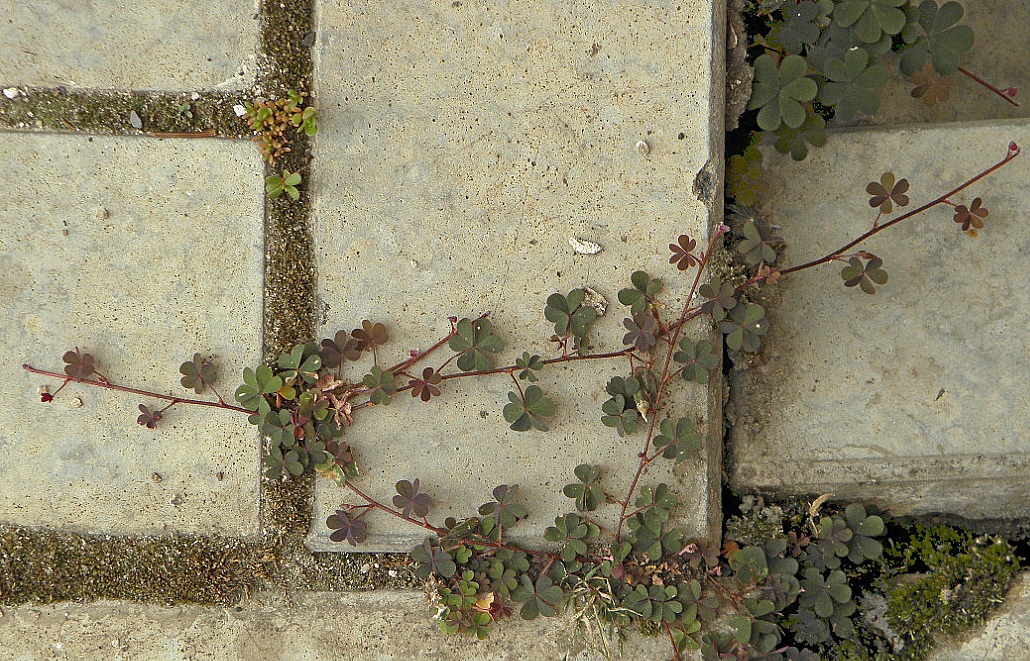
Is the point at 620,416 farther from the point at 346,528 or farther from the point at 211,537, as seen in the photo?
the point at 211,537

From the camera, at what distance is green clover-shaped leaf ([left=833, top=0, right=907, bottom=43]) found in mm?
2176

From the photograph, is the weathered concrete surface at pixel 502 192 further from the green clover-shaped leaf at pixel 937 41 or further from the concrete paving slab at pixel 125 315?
the green clover-shaped leaf at pixel 937 41

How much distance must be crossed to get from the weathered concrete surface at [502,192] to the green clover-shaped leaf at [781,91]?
0.17 metres

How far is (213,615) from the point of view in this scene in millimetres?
2277

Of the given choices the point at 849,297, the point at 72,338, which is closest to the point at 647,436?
the point at 849,297

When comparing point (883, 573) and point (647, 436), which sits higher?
point (647, 436)

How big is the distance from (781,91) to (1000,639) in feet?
6.32

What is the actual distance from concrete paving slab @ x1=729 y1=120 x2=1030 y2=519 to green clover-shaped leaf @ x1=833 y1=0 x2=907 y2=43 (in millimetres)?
333

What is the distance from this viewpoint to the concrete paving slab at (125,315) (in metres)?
2.21

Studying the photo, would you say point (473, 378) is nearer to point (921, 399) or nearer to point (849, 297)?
point (849, 297)

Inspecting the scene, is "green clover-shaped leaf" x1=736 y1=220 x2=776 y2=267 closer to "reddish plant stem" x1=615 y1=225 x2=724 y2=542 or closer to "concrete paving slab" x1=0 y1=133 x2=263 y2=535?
"reddish plant stem" x1=615 y1=225 x2=724 y2=542

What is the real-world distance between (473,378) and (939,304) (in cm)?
158

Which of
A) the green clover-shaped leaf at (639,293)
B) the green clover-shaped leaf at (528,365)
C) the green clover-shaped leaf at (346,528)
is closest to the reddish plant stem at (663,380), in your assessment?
the green clover-shaped leaf at (639,293)

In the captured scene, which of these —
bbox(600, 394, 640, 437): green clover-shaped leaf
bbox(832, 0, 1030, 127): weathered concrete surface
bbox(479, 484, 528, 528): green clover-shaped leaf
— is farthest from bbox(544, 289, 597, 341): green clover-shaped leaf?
bbox(832, 0, 1030, 127): weathered concrete surface
